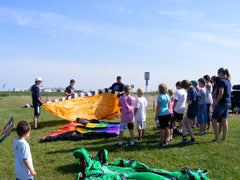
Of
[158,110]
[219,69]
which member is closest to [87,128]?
[158,110]

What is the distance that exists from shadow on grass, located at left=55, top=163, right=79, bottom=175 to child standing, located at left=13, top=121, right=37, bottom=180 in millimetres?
1412

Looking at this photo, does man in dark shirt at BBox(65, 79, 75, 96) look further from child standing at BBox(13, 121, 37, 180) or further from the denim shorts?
child standing at BBox(13, 121, 37, 180)

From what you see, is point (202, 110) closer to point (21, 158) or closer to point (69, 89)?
point (21, 158)

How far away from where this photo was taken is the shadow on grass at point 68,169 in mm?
4469

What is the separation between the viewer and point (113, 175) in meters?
3.85

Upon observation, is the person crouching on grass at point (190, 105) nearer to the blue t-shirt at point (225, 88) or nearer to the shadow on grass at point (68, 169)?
the blue t-shirt at point (225, 88)

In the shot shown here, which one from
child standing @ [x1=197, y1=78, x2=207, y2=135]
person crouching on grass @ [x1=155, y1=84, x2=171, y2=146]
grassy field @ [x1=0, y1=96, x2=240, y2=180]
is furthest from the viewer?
child standing @ [x1=197, y1=78, x2=207, y2=135]

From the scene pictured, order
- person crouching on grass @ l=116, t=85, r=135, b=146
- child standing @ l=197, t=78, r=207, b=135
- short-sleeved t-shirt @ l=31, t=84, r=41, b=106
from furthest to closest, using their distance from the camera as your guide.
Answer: short-sleeved t-shirt @ l=31, t=84, r=41, b=106, child standing @ l=197, t=78, r=207, b=135, person crouching on grass @ l=116, t=85, r=135, b=146

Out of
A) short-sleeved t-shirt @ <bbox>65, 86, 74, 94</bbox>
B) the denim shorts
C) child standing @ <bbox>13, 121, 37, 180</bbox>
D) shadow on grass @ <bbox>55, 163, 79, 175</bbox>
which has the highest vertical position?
short-sleeved t-shirt @ <bbox>65, 86, 74, 94</bbox>

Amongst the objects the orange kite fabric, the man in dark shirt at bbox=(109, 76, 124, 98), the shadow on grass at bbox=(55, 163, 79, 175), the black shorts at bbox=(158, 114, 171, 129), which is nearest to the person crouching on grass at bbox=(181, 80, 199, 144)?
the black shorts at bbox=(158, 114, 171, 129)

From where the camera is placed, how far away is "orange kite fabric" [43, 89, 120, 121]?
31.4 feet

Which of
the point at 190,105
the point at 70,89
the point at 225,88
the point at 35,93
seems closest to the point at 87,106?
the point at 70,89

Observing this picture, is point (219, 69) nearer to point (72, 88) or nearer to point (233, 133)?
point (233, 133)

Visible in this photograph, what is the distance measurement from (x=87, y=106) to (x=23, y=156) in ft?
25.3
